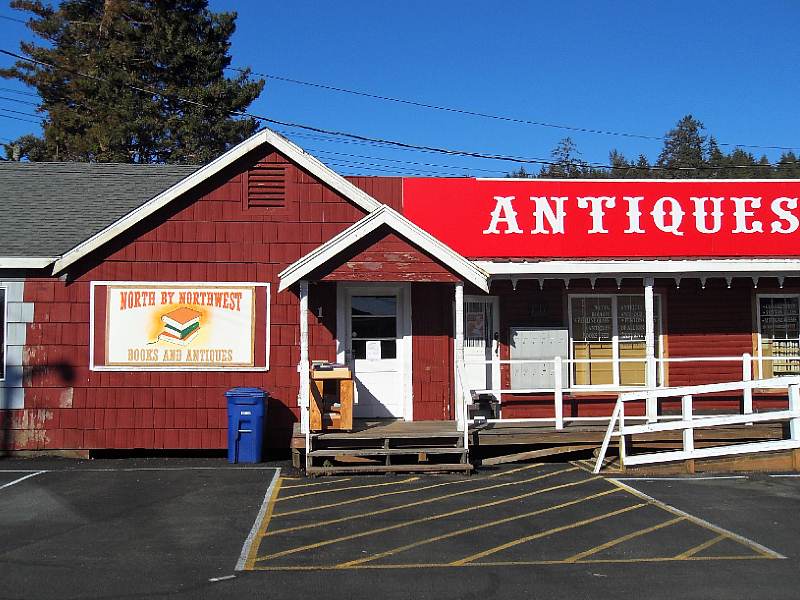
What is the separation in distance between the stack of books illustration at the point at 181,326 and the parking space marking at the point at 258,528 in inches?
131

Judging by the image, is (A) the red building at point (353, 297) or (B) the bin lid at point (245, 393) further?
(A) the red building at point (353, 297)

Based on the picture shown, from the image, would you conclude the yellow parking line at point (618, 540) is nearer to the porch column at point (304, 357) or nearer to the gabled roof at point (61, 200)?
the porch column at point (304, 357)

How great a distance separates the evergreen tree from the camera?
133 ft

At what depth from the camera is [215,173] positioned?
48.9 ft

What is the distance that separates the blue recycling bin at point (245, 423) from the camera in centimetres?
1391

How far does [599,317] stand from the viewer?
16766mm

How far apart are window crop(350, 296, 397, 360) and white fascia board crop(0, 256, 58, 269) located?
505 cm

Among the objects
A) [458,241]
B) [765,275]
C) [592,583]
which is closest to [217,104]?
[458,241]

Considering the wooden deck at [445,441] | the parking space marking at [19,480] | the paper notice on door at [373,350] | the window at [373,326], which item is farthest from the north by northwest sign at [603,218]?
the parking space marking at [19,480]

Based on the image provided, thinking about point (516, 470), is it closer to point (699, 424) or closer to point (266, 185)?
point (699, 424)

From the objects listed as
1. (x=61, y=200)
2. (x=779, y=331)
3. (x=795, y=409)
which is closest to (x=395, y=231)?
(x=795, y=409)

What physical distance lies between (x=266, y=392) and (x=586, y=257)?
6.47 m

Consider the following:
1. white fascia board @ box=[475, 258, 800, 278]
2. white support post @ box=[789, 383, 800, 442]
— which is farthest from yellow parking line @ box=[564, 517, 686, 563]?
white fascia board @ box=[475, 258, 800, 278]

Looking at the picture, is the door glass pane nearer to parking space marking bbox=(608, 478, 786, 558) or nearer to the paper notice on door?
the paper notice on door
